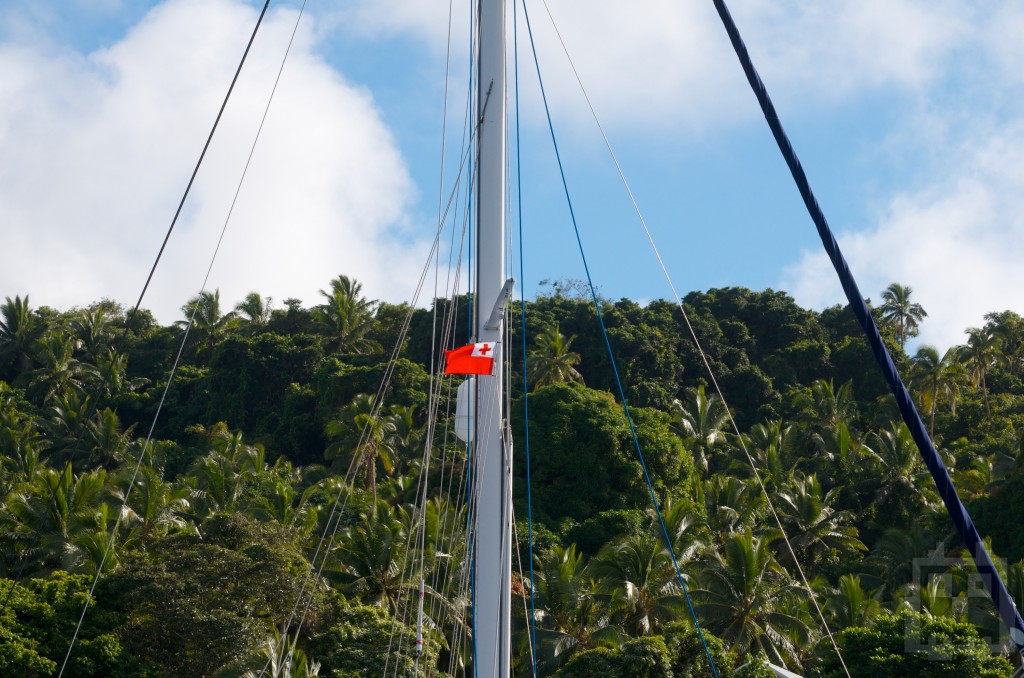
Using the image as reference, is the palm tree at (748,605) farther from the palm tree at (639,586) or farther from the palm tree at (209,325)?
the palm tree at (209,325)

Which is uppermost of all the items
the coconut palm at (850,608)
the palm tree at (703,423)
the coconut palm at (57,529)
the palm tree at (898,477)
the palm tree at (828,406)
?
the palm tree at (828,406)

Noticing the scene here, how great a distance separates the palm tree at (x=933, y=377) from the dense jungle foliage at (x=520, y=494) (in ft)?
0.34

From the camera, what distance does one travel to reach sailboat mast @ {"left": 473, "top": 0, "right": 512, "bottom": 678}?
23.4ft

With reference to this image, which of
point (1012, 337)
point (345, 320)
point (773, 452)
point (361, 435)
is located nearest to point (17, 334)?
point (345, 320)

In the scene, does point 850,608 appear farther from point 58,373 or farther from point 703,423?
point 58,373

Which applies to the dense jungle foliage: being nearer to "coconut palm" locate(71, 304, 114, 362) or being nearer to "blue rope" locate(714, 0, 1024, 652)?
"coconut palm" locate(71, 304, 114, 362)

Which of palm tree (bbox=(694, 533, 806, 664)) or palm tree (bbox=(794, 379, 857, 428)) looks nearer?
palm tree (bbox=(694, 533, 806, 664))

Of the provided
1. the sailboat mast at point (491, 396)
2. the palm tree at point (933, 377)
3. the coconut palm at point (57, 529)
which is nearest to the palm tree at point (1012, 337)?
the palm tree at point (933, 377)

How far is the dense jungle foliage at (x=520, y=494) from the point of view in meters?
21.6

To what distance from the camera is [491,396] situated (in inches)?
293

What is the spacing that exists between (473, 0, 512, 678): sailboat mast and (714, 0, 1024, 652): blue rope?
2.04 meters

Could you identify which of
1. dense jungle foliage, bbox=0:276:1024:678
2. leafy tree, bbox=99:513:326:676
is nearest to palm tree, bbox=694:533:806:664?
dense jungle foliage, bbox=0:276:1024:678

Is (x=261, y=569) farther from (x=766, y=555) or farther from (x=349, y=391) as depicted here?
(x=349, y=391)

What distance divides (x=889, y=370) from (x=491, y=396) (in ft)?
9.26
